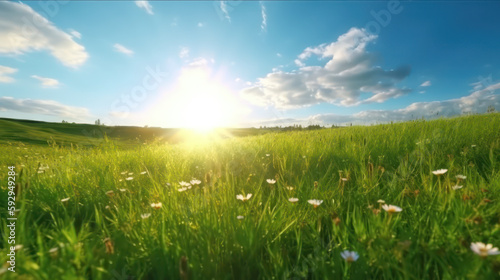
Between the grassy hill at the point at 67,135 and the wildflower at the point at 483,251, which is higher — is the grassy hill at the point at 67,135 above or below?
below

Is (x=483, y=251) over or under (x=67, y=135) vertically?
over

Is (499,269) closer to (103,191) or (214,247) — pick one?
(214,247)

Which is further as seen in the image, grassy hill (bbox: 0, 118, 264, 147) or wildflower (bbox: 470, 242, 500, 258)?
grassy hill (bbox: 0, 118, 264, 147)

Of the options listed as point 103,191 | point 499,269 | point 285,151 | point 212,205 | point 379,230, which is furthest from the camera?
point 285,151

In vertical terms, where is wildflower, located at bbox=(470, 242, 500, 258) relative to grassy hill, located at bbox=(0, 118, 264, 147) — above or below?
above

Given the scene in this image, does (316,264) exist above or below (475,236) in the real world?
below

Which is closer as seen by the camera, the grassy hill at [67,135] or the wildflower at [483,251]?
the wildflower at [483,251]

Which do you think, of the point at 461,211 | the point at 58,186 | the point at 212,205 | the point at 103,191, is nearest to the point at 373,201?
the point at 461,211

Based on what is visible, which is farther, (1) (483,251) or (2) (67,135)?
(2) (67,135)

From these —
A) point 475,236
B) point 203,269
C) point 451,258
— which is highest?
→ point 475,236

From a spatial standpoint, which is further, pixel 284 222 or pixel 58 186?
pixel 58 186

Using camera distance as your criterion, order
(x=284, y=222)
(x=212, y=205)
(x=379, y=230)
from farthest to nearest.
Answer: (x=284, y=222) < (x=212, y=205) < (x=379, y=230)

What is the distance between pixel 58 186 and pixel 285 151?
403 cm

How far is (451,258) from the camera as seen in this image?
67.1 inches
